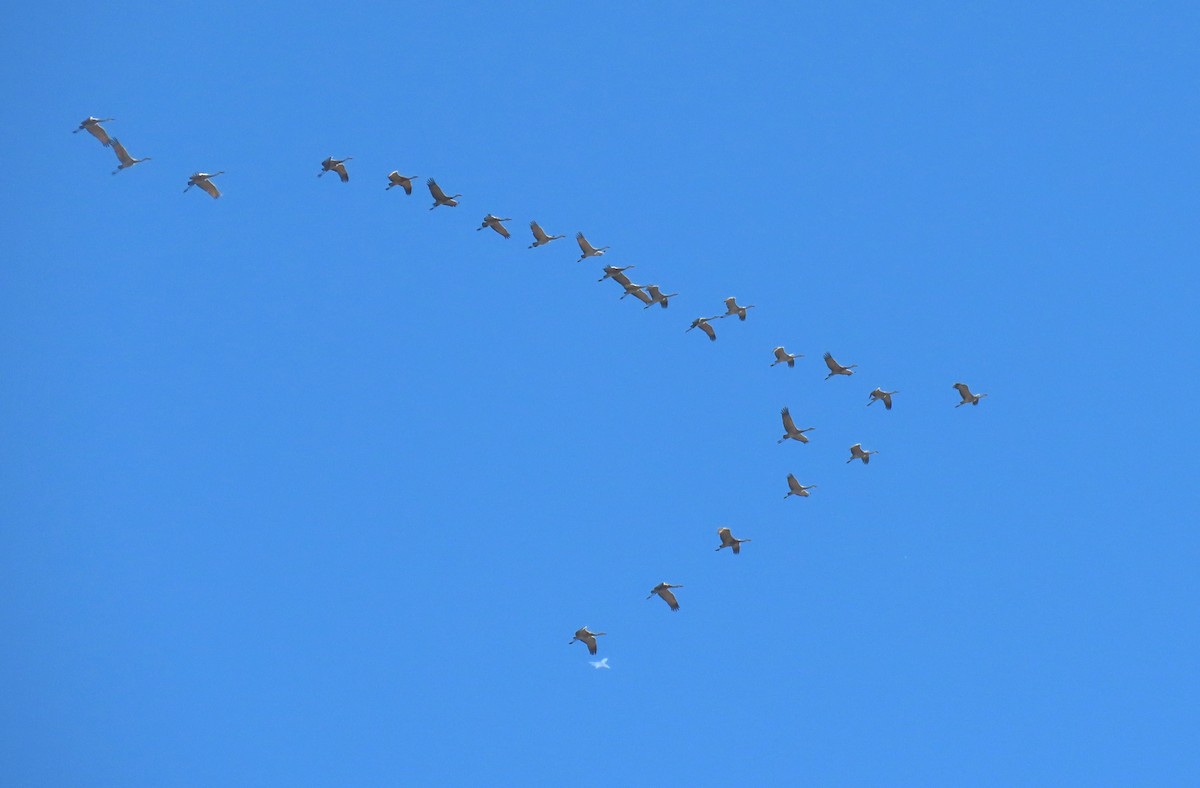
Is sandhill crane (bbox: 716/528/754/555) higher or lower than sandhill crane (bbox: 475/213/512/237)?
lower

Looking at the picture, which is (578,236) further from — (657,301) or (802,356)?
(802,356)

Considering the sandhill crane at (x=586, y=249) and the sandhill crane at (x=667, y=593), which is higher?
the sandhill crane at (x=586, y=249)

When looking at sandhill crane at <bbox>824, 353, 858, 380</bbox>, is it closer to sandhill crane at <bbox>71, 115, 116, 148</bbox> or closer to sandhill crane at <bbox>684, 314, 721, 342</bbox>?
sandhill crane at <bbox>684, 314, 721, 342</bbox>

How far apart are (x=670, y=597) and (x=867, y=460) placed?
1334 centimetres

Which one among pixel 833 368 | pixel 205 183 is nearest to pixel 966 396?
pixel 833 368

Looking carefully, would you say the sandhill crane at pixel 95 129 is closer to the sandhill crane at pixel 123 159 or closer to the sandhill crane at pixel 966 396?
the sandhill crane at pixel 123 159

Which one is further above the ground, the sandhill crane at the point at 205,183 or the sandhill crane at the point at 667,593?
the sandhill crane at the point at 205,183

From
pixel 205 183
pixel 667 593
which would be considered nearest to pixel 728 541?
pixel 667 593

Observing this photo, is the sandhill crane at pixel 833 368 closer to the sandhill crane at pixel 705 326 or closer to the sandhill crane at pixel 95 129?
the sandhill crane at pixel 705 326

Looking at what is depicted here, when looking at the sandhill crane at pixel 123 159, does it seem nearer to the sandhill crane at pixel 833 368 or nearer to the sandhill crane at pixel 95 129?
the sandhill crane at pixel 95 129

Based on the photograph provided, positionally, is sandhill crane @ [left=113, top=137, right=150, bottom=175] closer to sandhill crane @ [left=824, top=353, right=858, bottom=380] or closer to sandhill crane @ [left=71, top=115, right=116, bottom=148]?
sandhill crane @ [left=71, top=115, right=116, bottom=148]

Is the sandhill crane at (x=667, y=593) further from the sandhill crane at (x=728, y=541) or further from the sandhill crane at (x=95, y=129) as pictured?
the sandhill crane at (x=95, y=129)

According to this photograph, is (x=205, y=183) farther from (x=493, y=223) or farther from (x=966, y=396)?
(x=966, y=396)

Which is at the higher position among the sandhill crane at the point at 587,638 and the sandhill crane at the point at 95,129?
the sandhill crane at the point at 95,129
